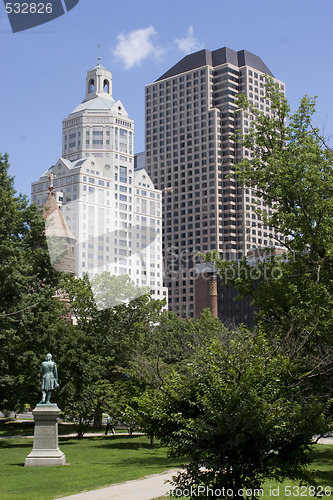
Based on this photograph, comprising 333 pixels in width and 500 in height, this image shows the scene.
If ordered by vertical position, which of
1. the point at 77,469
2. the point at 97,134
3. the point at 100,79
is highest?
the point at 100,79

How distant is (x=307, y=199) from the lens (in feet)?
72.9

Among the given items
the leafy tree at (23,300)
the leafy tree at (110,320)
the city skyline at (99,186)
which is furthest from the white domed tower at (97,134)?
the leafy tree at (110,320)

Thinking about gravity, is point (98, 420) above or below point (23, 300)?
below

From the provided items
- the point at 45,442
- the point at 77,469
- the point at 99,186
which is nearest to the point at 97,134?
the point at 99,186

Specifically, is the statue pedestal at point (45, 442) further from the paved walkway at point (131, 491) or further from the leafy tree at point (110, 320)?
the leafy tree at point (110, 320)

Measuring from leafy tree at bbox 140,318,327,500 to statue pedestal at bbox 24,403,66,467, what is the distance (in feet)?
42.2

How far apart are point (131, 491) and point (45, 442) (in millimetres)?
8034

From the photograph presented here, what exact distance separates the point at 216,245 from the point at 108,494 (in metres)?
147

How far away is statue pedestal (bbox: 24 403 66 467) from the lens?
74.2ft

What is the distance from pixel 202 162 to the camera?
550 feet

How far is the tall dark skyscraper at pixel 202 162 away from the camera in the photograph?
536ft

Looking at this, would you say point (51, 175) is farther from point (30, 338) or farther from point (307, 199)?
point (307, 199)

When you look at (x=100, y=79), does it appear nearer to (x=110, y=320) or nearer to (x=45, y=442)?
(x=110, y=320)

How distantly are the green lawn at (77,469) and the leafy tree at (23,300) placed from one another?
12.5ft
